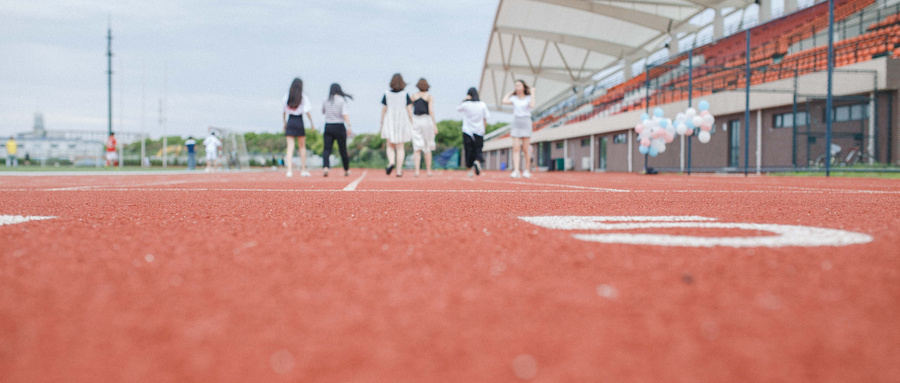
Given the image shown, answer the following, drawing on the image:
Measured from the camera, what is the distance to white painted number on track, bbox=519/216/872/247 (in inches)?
63.6

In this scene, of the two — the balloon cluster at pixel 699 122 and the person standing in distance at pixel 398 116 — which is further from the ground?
the balloon cluster at pixel 699 122

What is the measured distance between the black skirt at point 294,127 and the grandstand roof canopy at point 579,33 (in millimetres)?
18617

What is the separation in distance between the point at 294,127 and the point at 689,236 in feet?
27.2

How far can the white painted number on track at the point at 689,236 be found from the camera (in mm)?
1615

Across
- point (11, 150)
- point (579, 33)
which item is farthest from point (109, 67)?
point (579, 33)

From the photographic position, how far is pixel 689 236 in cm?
177

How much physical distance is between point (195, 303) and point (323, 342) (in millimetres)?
315

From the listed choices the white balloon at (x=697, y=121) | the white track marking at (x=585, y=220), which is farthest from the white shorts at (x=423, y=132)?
the white balloon at (x=697, y=121)

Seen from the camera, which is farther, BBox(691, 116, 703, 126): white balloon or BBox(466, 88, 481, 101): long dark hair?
BBox(691, 116, 703, 126): white balloon

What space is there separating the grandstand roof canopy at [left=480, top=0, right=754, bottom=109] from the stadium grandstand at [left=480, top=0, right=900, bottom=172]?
7 cm

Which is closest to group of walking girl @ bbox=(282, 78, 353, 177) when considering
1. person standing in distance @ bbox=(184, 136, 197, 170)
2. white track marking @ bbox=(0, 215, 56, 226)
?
white track marking @ bbox=(0, 215, 56, 226)

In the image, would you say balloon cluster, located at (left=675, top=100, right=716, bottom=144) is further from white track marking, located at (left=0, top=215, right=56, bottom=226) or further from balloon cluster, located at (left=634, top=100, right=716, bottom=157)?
white track marking, located at (left=0, top=215, right=56, bottom=226)

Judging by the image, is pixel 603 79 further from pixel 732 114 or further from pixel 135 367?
pixel 135 367

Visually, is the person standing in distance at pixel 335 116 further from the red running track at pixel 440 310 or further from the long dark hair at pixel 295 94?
the red running track at pixel 440 310
